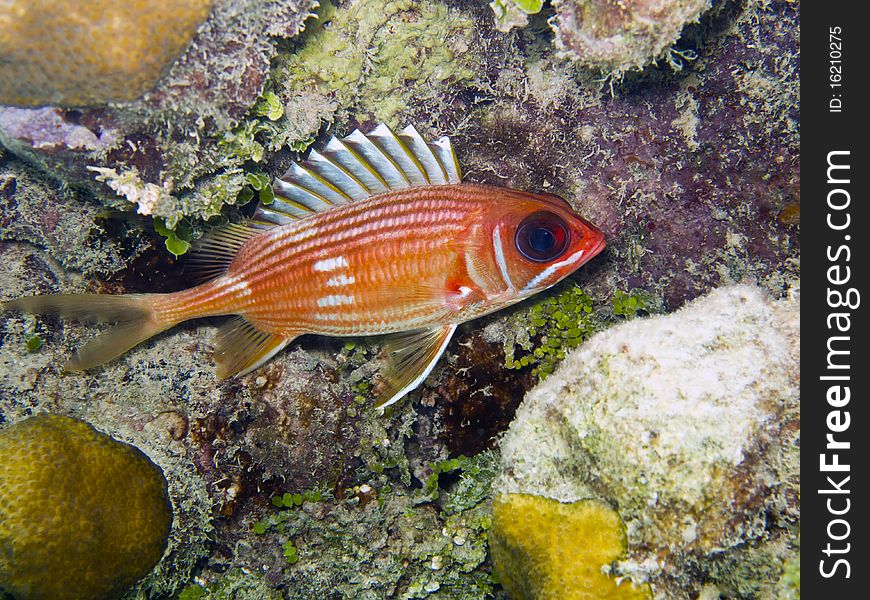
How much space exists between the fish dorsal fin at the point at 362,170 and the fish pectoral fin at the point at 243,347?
0.85 meters

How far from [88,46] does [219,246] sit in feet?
4.71

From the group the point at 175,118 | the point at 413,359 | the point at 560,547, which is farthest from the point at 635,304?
the point at 175,118

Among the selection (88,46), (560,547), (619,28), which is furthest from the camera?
Answer: (560,547)

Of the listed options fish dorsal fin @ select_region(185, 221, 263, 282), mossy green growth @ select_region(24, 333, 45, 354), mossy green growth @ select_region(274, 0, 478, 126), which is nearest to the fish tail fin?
mossy green growth @ select_region(24, 333, 45, 354)

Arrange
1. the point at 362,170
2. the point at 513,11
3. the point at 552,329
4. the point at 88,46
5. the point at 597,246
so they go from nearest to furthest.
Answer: the point at 88,46, the point at 513,11, the point at 597,246, the point at 362,170, the point at 552,329

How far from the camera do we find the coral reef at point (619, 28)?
2385 mm

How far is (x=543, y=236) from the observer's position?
288cm

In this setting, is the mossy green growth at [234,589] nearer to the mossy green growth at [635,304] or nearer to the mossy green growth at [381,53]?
the mossy green growth at [635,304]

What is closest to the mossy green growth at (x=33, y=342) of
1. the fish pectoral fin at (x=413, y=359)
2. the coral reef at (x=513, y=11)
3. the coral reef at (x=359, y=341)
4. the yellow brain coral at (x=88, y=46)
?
the coral reef at (x=359, y=341)

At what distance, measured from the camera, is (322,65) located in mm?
3330

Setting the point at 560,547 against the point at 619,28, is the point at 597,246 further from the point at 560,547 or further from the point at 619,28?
the point at 560,547

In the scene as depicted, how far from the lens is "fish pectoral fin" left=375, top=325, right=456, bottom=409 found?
3131 millimetres

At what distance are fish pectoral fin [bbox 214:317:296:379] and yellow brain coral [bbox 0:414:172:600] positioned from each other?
2.80ft

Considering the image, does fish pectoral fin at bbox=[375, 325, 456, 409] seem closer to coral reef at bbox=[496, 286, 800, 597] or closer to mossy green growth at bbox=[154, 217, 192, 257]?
coral reef at bbox=[496, 286, 800, 597]
